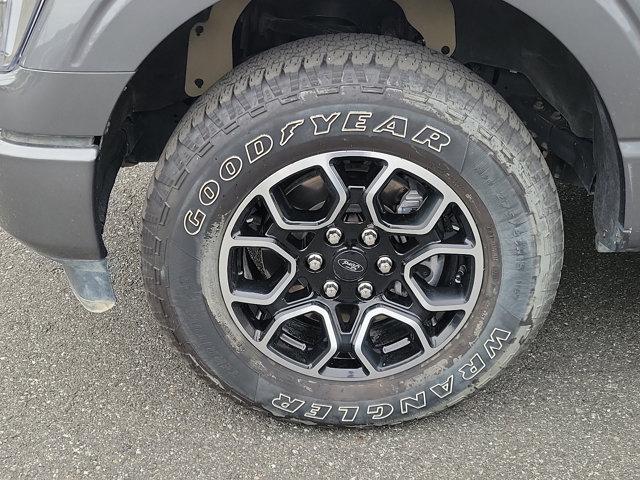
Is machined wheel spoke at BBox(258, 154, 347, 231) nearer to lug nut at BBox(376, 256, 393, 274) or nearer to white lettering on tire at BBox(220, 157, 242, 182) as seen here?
white lettering on tire at BBox(220, 157, 242, 182)

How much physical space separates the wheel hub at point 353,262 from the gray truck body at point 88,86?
45cm

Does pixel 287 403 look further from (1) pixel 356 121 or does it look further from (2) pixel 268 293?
(1) pixel 356 121

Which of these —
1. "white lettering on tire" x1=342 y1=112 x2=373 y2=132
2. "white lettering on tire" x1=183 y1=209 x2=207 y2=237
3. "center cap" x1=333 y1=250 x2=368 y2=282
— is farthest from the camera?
"center cap" x1=333 y1=250 x2=368 y2=282

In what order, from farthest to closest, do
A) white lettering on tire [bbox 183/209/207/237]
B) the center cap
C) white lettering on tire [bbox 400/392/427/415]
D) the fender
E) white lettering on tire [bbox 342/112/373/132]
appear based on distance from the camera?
1. white lettering on tire [bbox 400/392/427/415]
2. the center cap
3. white lettering on tire [bbox 183/209/207/237]
4. white lettering on tire [bbox 342/112/373/132]
5. the fender

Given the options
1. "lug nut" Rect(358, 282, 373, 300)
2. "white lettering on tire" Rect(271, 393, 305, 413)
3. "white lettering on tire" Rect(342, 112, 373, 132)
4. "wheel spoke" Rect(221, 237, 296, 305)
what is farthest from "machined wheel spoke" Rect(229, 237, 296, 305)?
"white lettering on tire" Rect(342, 112, 373, 132)

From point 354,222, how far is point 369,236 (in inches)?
2.4

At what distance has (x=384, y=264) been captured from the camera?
86.5 inches

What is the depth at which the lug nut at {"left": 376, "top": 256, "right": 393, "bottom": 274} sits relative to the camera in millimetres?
2193

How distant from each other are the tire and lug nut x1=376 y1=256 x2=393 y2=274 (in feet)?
0.09

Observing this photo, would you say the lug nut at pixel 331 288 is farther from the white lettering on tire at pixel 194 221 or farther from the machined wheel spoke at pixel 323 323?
the white lettering on tire at pixel 194 221

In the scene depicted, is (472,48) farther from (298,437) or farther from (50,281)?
(50,281)

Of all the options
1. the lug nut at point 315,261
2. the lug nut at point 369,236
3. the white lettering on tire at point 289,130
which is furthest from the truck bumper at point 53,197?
the lug nut at point 369,236

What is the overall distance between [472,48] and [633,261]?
4.63ft

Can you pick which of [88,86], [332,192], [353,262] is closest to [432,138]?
[332,192]
